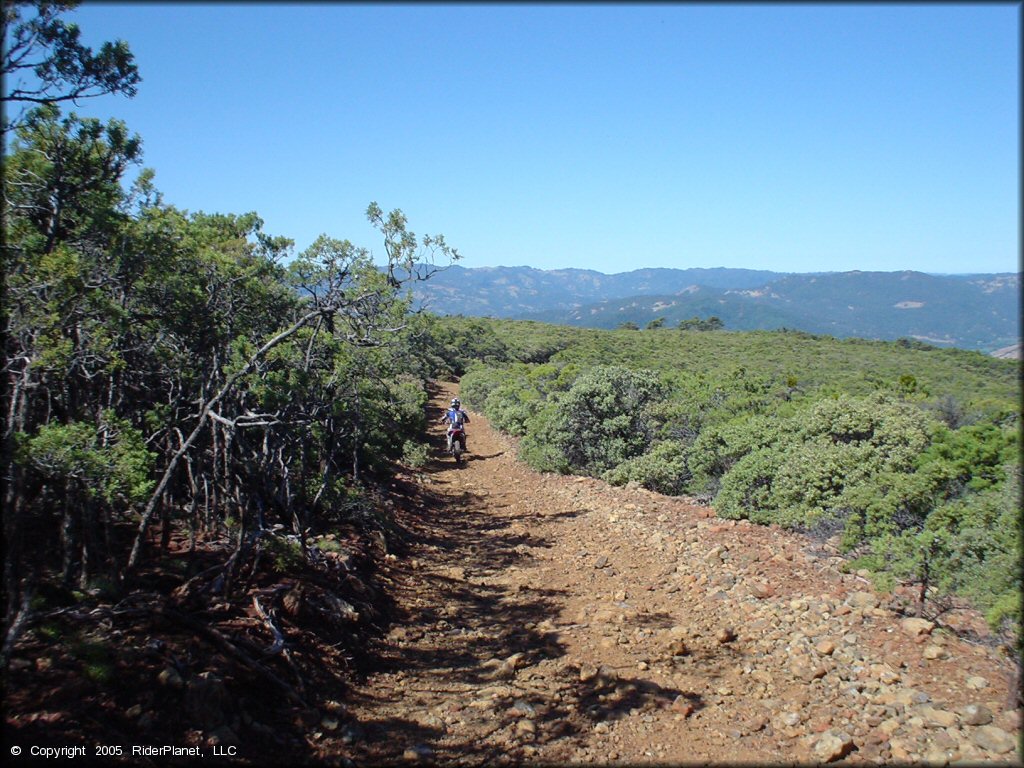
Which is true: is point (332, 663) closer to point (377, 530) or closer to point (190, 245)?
point (377, 530)

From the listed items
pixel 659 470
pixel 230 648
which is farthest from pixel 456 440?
pixel 230 648

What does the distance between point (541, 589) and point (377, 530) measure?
2305mm

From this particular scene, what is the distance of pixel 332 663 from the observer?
4.69 meters

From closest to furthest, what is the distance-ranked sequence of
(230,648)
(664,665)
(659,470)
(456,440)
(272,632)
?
1. (230,648)
2. (272,632)
3. (664,665)
4. (659,470)
5. (456,440)

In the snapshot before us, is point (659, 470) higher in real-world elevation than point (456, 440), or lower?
higher

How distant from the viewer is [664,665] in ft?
16.5

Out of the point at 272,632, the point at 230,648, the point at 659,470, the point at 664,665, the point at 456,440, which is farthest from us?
the point at 456,440

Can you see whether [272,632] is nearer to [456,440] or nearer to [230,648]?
[230,648]

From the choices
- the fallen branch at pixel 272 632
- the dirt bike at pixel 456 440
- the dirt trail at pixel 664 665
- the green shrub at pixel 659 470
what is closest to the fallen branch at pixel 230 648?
the fallen branch at pixel 272 632

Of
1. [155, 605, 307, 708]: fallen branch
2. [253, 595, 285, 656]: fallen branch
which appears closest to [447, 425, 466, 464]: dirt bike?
[253, 595, 285, 656]: fallen branch

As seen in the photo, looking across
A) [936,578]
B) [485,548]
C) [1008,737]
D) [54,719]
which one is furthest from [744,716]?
[485,548]

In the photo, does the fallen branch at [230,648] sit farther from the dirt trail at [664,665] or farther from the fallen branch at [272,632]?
the dirt trail at [664,665]

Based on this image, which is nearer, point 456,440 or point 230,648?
point 230,648

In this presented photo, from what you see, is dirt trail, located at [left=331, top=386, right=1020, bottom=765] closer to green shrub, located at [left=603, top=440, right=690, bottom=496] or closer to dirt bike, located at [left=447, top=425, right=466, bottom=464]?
green shrub, located at [left=603, top=440, right=690, bottom=496]
